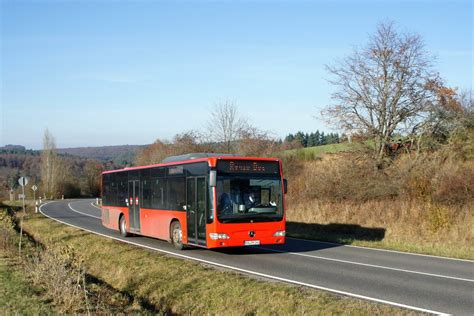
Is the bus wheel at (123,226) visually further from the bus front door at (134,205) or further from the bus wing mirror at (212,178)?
the bus wing mirror at (212,178)

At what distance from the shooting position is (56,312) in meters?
8.80

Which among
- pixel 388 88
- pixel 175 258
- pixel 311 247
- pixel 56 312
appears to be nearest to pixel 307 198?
pixel 388 88

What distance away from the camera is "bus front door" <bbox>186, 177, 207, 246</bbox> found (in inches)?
626

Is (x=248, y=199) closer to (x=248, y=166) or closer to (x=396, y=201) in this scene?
(x=248, y=166)

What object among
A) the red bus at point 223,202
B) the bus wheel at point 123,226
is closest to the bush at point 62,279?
the red bus at point 223,202

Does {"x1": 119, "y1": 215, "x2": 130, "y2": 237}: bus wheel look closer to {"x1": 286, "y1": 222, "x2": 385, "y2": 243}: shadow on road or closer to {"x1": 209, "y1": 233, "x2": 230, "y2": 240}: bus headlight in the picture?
{"x1": 286, "y1": 222, "x2": 385, "y2": 243}: shadow on road

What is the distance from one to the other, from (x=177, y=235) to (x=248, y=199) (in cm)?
348

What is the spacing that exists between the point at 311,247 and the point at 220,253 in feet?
11.4

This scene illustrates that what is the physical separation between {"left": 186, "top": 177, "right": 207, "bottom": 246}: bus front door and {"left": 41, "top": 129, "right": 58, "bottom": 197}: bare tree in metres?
79.6

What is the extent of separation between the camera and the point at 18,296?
33.1 feet

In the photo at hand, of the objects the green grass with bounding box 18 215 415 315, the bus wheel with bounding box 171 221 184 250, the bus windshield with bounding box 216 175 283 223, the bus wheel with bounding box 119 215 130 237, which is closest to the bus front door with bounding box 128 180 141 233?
the bus wheel with bounding box 119 215 130 237

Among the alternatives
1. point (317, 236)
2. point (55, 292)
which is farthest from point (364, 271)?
point (317, 236)

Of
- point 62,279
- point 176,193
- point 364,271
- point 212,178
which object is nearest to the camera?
point 62,279

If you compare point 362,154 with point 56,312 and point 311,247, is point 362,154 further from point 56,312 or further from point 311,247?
point 56,312
